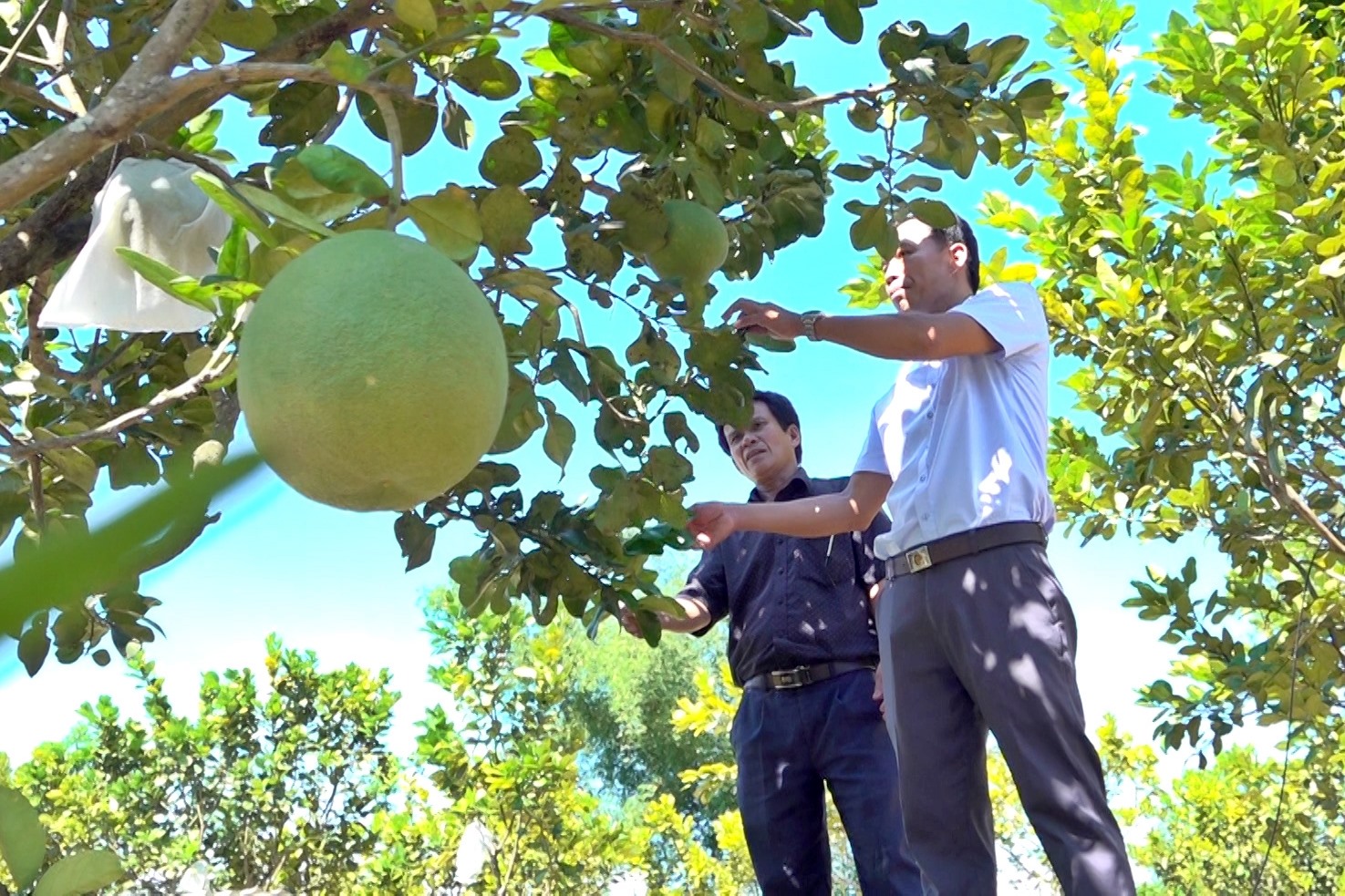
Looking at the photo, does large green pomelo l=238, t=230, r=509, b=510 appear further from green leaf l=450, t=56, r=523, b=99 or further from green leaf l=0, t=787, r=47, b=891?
green leaf l=450, t=56, r=523, b=99

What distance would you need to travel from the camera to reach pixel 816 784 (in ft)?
10.6

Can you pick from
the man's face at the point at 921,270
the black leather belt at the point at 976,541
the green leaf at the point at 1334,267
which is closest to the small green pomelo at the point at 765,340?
the black leather belt at the point at 976,541

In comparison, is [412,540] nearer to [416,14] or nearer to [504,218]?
[504,218]

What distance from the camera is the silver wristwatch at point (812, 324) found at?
2.30 metres

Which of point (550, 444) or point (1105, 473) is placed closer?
point (550, 444)

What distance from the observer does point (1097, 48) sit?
12.7ft

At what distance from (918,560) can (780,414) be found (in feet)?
4.08

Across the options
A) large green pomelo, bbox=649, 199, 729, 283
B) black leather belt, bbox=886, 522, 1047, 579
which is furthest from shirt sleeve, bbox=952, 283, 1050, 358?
large green pomelo, bbox=649, 199, 729, 283

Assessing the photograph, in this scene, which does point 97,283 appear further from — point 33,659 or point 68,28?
point 33,659

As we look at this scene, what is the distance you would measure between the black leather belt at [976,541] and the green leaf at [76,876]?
1921 millimetres

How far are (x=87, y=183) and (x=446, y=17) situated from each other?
0.43 meters

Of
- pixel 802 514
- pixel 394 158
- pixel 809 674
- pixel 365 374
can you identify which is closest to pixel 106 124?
pixel 394 158

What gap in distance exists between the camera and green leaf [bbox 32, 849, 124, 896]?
1.91 ft

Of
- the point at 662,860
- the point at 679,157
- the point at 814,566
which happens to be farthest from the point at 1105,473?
the point at 662,860
